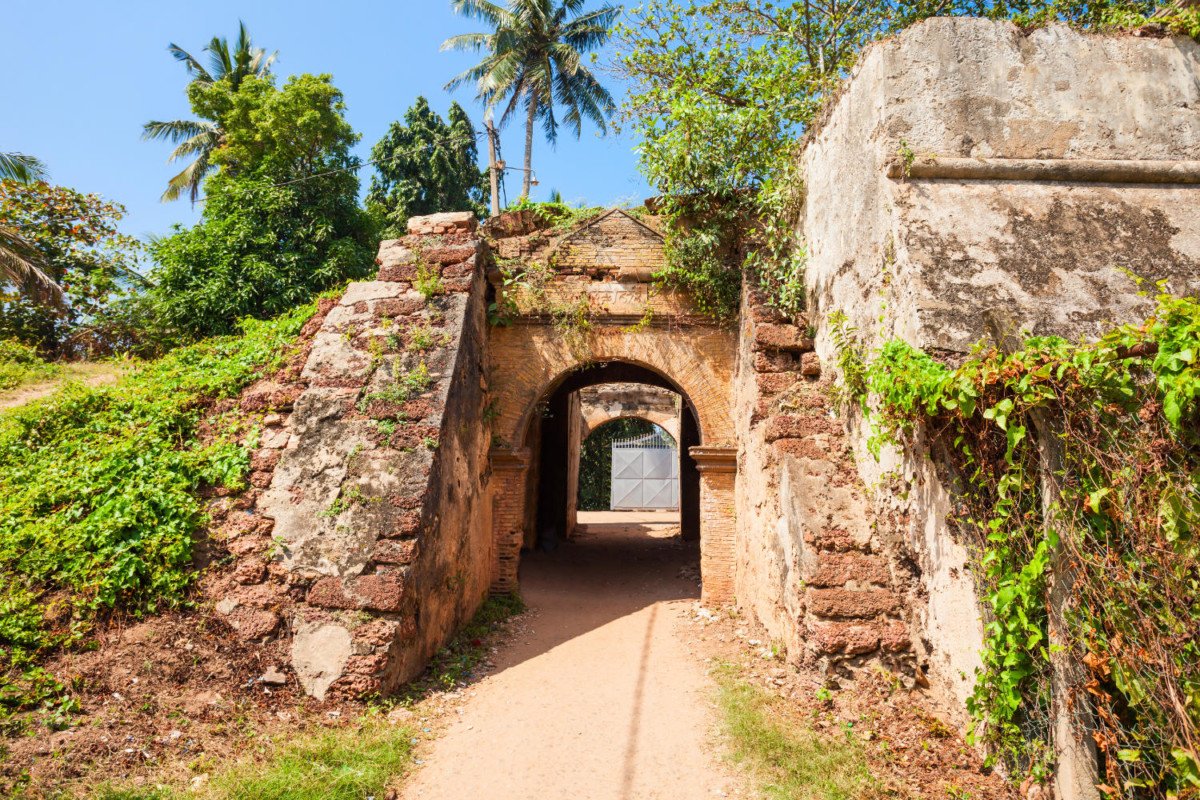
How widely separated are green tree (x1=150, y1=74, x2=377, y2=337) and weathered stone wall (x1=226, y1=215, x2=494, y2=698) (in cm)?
679

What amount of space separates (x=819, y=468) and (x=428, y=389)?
3470mm

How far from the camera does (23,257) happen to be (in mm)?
12555

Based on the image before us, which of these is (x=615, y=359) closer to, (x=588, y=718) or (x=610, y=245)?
(x=610, y=245)

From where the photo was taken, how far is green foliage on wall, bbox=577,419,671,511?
23062 millimetres

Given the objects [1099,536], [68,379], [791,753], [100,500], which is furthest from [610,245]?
[68,379]

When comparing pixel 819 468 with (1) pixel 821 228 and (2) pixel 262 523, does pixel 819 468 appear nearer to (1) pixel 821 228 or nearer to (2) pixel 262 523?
(1) pixel 821 228

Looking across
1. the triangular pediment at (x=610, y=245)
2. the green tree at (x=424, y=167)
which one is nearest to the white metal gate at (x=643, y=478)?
the green tree at (x=424, y=167)

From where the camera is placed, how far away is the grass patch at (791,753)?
11.7ft

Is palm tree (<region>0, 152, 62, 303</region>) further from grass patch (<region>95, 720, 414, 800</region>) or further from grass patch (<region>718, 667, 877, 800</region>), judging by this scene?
grass patch (<region>718, 667, 877, 800</region>)

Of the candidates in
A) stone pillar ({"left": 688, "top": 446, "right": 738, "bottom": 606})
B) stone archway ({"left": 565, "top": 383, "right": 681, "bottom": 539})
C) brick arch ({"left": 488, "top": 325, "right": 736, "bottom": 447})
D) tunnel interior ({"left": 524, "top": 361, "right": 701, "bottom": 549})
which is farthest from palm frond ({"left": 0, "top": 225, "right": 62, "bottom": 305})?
stone pillar ({"left": 688, "top": 446, "right": 738, "bottom": 606})

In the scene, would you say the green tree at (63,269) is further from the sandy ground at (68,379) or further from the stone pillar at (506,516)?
the stone pillar at (506,516)

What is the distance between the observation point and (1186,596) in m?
2.67

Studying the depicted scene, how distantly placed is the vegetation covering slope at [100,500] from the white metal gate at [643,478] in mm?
16769

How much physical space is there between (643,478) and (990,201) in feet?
61.4
